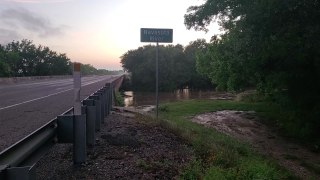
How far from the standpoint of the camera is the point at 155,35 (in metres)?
13.4

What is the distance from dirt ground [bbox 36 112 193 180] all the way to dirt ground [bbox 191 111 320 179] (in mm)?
5011

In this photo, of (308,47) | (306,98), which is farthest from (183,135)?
(306,98)

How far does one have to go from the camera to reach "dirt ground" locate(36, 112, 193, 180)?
573cm

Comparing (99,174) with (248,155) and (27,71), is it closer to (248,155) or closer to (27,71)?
(248,155)

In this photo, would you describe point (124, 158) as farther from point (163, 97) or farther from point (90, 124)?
point (163, 97)

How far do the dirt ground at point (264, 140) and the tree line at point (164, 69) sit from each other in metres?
67.0

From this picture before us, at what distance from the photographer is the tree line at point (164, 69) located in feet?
303

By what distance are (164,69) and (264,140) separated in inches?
3018

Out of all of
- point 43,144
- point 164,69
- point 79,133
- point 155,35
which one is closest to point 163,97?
point 164,69

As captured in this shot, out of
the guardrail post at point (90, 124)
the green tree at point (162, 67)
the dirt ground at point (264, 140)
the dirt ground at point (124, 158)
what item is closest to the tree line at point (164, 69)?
the green tree at point (162, 67)

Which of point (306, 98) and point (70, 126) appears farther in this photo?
point (306, 98)

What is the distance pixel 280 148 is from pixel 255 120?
7.04 m

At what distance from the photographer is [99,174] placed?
5.70 metres

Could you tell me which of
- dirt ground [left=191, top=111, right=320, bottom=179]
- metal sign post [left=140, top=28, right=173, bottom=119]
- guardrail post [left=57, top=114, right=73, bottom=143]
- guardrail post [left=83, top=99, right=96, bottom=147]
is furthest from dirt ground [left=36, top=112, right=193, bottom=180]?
dirt ground [left=191, top=111, right=320, bottom=179]
